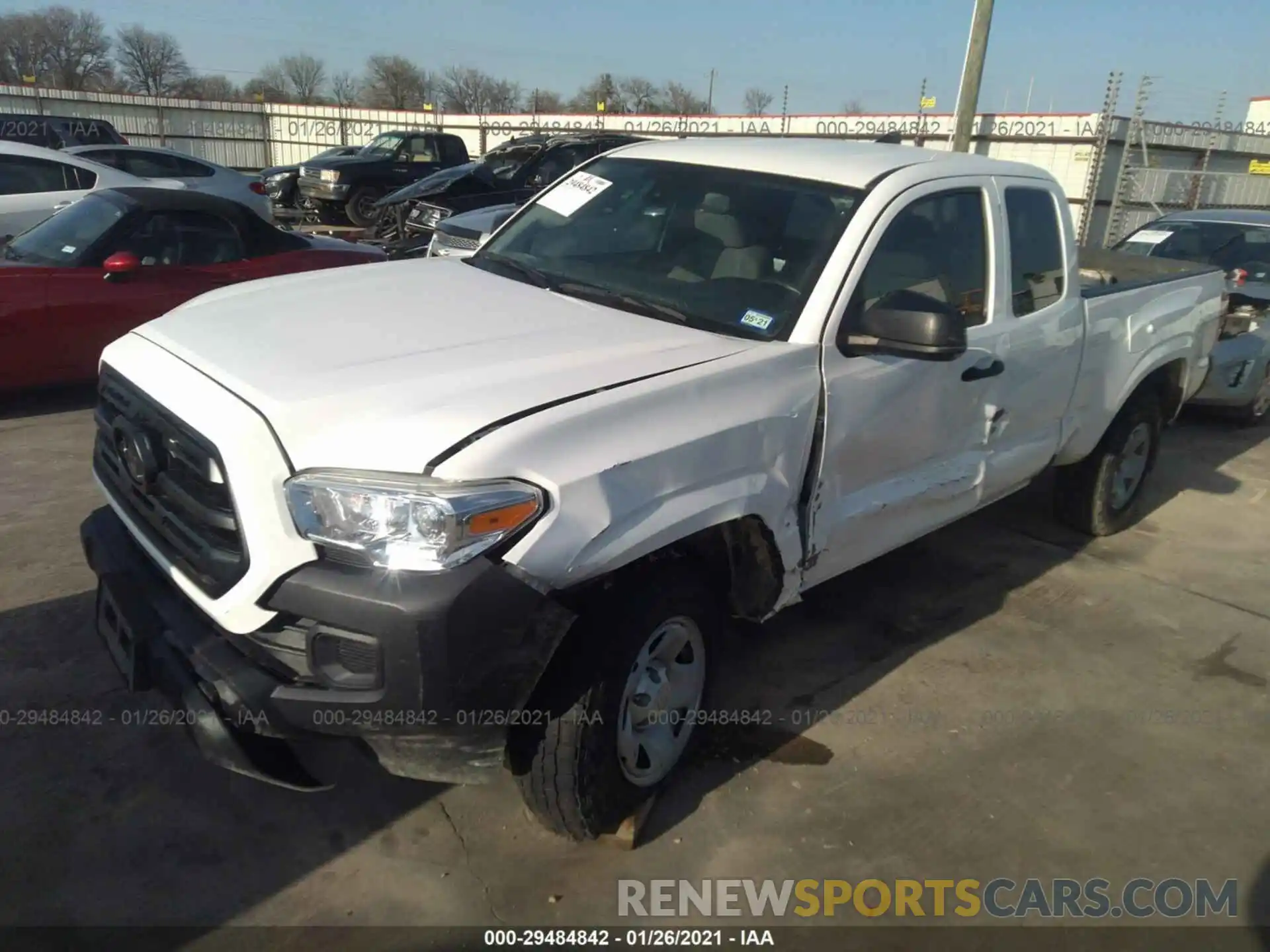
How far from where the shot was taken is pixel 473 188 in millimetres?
13250

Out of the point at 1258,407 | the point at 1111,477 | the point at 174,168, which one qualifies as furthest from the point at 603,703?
the point at 174,168

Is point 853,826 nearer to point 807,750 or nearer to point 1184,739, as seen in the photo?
point 807,750

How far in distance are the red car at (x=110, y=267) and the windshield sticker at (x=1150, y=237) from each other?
22.8ft

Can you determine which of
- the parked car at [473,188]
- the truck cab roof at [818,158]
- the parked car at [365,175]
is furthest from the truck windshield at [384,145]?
the truck cab roof at [818,158]

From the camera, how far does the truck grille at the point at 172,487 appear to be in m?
2.44

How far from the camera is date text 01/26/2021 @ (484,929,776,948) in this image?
8.61ft

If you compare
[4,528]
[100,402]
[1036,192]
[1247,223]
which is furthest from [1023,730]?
[1247,223]

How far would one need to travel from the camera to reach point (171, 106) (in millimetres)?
24344

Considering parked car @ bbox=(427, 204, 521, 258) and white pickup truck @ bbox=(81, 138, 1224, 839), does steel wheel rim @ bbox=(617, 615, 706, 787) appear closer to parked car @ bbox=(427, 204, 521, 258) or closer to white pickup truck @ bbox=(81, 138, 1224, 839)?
white pickup truck @ bbox=(81, 138, 1224, 839)

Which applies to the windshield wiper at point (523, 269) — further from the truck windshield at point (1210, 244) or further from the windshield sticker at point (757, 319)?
the truck windshield at point (1210, 244)

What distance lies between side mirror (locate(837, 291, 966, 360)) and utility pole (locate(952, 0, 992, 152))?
31.9ft

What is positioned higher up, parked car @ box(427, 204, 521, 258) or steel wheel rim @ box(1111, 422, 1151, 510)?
parked car @ box(427, 204, 521, 258)

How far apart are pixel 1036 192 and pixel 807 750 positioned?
260 cm

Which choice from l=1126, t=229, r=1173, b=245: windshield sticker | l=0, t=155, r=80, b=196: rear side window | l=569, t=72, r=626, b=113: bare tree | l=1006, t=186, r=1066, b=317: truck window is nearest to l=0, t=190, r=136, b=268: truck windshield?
l=0, t=155, r=80, b=196: rear side window
